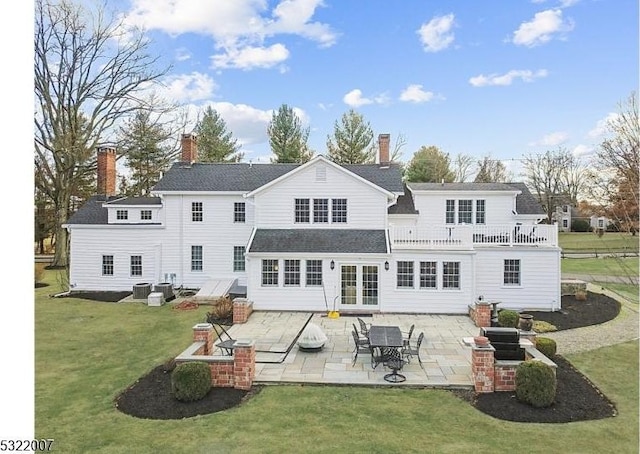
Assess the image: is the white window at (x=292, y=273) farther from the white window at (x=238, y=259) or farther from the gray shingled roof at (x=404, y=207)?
the gray shingled roof at (x=404, y=207)

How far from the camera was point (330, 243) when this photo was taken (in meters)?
18.2

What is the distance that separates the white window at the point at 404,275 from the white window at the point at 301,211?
450 centimetres

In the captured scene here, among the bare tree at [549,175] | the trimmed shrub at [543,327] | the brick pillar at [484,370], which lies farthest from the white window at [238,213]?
the bare tree at [549,175]

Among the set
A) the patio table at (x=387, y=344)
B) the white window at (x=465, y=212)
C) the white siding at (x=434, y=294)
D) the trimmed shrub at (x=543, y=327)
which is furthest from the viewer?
the white window at (x=465, y=212)

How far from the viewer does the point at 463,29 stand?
8117 millimetres

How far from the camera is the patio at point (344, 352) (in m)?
10.4

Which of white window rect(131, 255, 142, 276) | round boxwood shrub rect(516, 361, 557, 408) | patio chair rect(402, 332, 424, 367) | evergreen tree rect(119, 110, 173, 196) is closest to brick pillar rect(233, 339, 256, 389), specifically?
patio chair rect(402, 332, 424, 367)

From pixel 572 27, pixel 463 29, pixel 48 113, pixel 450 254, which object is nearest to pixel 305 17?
pixel 463 29

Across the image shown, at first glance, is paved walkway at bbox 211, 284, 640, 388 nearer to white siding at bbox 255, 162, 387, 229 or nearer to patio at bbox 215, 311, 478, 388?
patio at bbox 215, 311, 478, 388

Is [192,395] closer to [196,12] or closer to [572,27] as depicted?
[196,12]

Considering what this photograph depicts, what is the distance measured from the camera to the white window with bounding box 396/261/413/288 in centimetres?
1781

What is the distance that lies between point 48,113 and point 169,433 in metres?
29.5

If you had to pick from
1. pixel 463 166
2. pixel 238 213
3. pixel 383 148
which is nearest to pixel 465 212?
pixel 383 148
